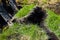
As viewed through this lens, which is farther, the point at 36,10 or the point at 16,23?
the point at 16,23

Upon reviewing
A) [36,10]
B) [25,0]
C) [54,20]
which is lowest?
[25,0]

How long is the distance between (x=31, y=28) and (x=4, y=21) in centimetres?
238

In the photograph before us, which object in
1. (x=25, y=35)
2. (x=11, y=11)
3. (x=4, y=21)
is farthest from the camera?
(x=11, y=11)

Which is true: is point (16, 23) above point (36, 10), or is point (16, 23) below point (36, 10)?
below

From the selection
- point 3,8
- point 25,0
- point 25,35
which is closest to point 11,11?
point 3,8

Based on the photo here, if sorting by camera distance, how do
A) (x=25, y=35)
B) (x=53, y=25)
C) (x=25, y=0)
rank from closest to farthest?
(x=25, y=35) → (x=53, y=25) → (x=25, y=0)

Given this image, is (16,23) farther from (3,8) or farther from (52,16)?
(3,8)

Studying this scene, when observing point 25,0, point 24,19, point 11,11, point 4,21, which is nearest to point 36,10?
point 24,19

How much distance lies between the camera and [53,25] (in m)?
4.23

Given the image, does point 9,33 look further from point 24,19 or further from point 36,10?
point 36,10

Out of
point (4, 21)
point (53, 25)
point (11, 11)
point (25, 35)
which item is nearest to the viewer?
point (25, 35)

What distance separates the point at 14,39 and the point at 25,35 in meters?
0.19

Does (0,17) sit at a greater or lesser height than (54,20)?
lesser

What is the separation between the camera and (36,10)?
3934 mm
